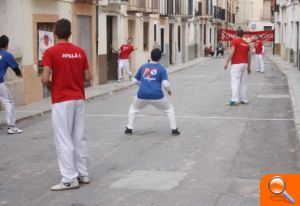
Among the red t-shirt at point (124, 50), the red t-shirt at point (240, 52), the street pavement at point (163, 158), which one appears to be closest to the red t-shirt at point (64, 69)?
the street pavement at point (163, 158)

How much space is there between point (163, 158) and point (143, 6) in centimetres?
2124

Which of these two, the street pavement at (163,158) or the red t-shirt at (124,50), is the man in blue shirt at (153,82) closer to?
the street pavement at (163,158)

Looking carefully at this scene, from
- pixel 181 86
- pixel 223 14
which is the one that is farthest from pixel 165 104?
pixel 223 14

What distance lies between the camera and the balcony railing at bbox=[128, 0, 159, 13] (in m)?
26.8

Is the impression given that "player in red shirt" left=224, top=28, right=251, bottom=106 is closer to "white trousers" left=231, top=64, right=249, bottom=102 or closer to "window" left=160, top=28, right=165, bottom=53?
"white trousers" left=231, top=64, right=249, bottom=102

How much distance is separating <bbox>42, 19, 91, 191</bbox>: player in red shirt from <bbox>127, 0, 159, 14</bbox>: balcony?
19.8 metres

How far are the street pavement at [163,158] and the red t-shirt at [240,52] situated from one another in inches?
46.0

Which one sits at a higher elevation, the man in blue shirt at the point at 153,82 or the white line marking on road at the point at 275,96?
the man in blue shirt at the point at 153,82

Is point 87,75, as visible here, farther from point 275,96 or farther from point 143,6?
point 143,6

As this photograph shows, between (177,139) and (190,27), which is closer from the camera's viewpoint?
(177,139)

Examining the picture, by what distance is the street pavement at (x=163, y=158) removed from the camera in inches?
253

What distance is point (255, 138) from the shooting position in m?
10.1

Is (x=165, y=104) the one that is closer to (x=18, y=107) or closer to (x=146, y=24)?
(x=18, y=107)

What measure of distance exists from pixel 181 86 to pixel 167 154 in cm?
1232
